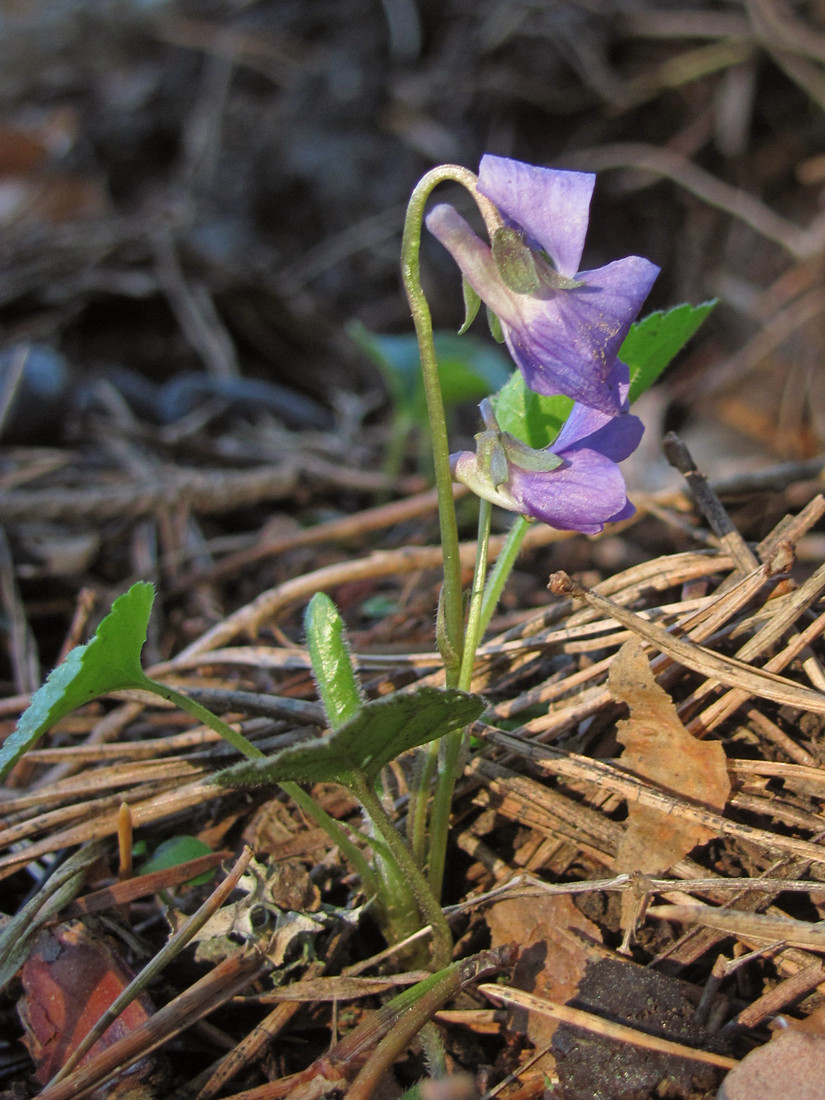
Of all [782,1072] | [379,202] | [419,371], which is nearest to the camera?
[782,1072]

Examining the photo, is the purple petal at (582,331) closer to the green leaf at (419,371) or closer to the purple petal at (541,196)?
the purple petal at (541,196)

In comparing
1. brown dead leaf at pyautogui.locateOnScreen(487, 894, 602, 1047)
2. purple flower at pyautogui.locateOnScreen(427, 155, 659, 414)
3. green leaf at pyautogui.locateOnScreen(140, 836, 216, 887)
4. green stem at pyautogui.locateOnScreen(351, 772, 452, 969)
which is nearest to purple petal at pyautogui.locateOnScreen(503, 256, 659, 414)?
purple flower at pyautogui.locateOnScreen(427, 155, 659, 414)

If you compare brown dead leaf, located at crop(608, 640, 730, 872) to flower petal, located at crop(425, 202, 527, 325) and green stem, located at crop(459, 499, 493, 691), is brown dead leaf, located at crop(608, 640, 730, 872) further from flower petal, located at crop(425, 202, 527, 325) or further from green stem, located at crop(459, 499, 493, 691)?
flower petal, located at crop(425, 202, 527, 325)

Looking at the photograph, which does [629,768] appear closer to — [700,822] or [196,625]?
[700,822]

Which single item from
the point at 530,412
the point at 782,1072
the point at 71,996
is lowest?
the point at 71,996

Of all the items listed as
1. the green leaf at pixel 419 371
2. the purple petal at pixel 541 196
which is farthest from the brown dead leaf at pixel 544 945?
the green leaf at pixel 419 371

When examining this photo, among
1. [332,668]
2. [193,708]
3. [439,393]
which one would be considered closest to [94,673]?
[193,708]

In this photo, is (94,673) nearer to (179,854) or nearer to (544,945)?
(179,854)
